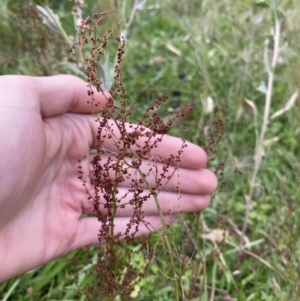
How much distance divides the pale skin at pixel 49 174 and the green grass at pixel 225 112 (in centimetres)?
11

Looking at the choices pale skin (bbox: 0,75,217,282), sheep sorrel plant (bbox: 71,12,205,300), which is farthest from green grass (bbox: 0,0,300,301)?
sheep sorrel plant (bbox: 71,12,205,300)

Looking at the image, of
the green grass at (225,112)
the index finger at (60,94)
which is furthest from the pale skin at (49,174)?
the green grass at (225,112)

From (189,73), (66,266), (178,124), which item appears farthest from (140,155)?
(189,73)

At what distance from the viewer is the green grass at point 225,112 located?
1492 mm

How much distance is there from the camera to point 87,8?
2.75 meters

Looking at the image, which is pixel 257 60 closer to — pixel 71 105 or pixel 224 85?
pixel 224 85

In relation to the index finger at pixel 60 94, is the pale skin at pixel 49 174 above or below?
below

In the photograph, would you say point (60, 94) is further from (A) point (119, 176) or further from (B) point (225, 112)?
(B) point (225, 112)

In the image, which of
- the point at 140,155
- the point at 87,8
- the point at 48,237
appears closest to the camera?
the point at 140,155

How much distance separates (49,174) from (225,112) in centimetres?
72

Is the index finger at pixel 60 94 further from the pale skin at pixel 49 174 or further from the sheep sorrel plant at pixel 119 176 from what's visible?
the sheep sorrel plant at pixel 119 176

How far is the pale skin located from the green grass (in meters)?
0.11

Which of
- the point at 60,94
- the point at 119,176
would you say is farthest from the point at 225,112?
the point at 119,176

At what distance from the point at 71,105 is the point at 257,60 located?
1.25 metres
